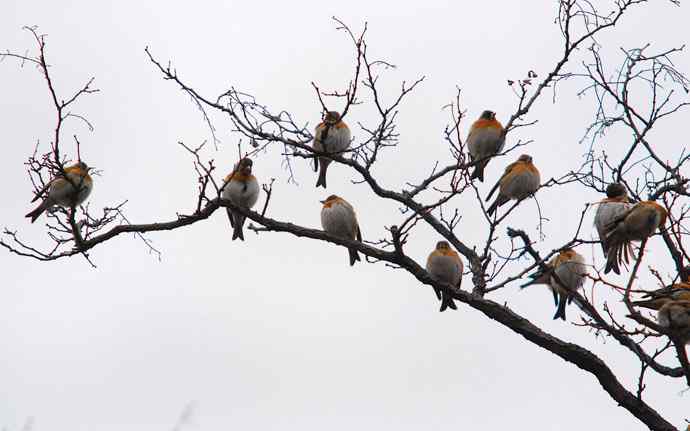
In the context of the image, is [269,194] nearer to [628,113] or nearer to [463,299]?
[463,299]

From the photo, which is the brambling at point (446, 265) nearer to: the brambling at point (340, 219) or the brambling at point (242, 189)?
the brambling at point (340, 219)

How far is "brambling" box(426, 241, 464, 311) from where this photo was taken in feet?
27.3

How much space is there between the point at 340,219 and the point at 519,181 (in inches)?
81.3

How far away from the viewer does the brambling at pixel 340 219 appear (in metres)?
8.53

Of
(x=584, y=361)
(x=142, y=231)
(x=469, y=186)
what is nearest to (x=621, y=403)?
(x=584, y=361)

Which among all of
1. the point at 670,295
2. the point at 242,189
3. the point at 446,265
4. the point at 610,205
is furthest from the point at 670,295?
the point at 242,189

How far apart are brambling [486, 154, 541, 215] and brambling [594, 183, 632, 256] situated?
132 cm

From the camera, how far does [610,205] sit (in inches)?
294

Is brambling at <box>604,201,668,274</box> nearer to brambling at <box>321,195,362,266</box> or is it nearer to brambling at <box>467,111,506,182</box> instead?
brambling at <box>321,195,362,266</box>

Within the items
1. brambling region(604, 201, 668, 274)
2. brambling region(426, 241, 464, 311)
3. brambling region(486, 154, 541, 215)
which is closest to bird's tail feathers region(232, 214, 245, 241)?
brambling region(426, 241, 464, 311)

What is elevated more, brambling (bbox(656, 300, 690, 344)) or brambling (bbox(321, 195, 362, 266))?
brambling (bbox(321, 195, 362, 266))

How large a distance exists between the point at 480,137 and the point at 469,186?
337 cm

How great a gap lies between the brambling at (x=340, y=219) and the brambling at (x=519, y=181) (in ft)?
5.25

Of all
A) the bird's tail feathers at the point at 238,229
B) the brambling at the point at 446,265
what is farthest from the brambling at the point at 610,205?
the bird's tail feathers at the point at 238,229
